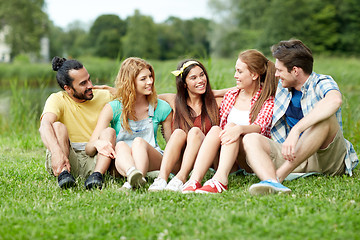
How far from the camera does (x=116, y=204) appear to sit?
332 centimetres

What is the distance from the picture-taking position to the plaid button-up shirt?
4.33 m

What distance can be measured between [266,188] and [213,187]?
484mm

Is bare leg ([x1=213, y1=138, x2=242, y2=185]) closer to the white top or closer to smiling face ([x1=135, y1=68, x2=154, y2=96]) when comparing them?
the white top

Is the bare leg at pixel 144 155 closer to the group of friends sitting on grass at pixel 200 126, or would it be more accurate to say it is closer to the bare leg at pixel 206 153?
the group of friends sitting on grass at pixel 200 126

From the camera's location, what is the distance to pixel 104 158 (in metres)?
4.18

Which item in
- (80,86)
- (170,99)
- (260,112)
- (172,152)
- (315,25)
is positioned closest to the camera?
(172,152)

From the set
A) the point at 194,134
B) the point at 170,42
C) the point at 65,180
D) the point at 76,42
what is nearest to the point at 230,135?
the point at 194,134

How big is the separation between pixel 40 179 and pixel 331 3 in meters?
40.8

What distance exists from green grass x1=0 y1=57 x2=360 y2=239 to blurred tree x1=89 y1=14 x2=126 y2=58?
64070 mm

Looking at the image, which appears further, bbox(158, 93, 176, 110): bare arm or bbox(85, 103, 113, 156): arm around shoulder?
bbox(158, 93, 176, 110): bare arm

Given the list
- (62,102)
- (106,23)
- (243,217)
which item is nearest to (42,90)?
(62,102)

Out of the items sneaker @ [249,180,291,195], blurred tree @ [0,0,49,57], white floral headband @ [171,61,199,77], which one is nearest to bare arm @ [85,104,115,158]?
white floral headband @ [171,61,199,77]

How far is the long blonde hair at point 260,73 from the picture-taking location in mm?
4414

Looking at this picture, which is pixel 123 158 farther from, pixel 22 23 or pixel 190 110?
pixel 22 23
